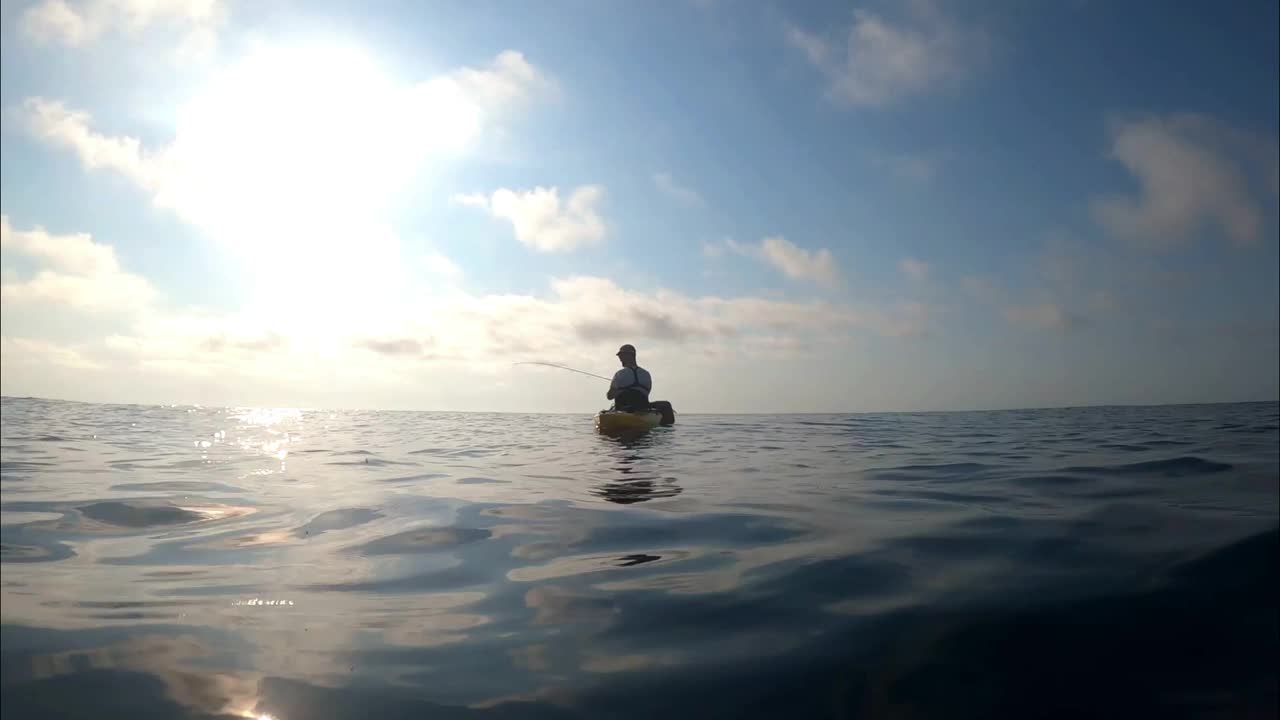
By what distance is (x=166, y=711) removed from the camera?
2.57 m

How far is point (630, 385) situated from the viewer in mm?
18969

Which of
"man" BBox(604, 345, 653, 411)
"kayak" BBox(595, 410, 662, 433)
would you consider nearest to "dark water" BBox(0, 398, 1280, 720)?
"kayak" BBox(595, 410, 662, 433)

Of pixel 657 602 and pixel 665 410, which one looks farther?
pixel 665 410

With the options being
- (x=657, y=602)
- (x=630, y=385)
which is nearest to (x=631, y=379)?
(x=630, y=385)

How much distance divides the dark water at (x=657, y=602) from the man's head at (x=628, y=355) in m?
11.9

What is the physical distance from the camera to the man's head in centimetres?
1923

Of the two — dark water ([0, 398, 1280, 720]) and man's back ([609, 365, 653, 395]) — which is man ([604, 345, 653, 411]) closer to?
man's back ([609, 365, 653, 395])

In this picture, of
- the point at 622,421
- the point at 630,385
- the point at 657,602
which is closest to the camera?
the point at 657,602

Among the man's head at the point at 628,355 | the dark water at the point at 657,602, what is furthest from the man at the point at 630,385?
the dark water at the point at 657,602

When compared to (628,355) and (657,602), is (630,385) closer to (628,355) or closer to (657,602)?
(628,355)

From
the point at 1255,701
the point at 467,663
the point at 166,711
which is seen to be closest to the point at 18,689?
the point at 166,711

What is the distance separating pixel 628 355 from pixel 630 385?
1.00 meters

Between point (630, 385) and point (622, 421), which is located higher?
point (630, 385)

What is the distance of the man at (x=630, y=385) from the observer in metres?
18.9
